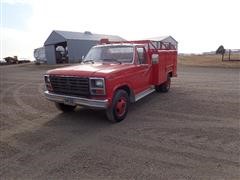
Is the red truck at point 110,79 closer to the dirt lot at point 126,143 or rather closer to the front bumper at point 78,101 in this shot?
the front bumper at point 78,101

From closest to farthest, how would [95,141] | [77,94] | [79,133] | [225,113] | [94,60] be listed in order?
[95,141], [79,133], [77,94], [225,113], [94,60]

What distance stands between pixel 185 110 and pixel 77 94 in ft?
10.7

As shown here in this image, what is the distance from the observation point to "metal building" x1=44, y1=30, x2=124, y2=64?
34.2m

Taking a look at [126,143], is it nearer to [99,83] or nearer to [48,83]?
[99,83]

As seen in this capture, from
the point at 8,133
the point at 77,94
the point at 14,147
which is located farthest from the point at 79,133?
the point at 8,133

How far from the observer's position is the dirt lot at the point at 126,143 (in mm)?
3336

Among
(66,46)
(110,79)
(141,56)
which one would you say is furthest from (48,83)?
(66,46)

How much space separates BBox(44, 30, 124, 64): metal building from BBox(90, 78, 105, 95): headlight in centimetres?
3057

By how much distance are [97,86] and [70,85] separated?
83 centimetres

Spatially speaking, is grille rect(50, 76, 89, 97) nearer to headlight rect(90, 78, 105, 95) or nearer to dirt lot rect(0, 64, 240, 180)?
headlight rect(90, 78, 105, 95)

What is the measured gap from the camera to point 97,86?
4875 millimetres

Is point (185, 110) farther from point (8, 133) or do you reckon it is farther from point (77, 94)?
point (8, 133)

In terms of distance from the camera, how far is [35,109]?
22.6ft

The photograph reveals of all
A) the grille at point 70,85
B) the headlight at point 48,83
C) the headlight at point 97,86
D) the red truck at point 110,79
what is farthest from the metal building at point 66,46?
the headlight at point 97,86
